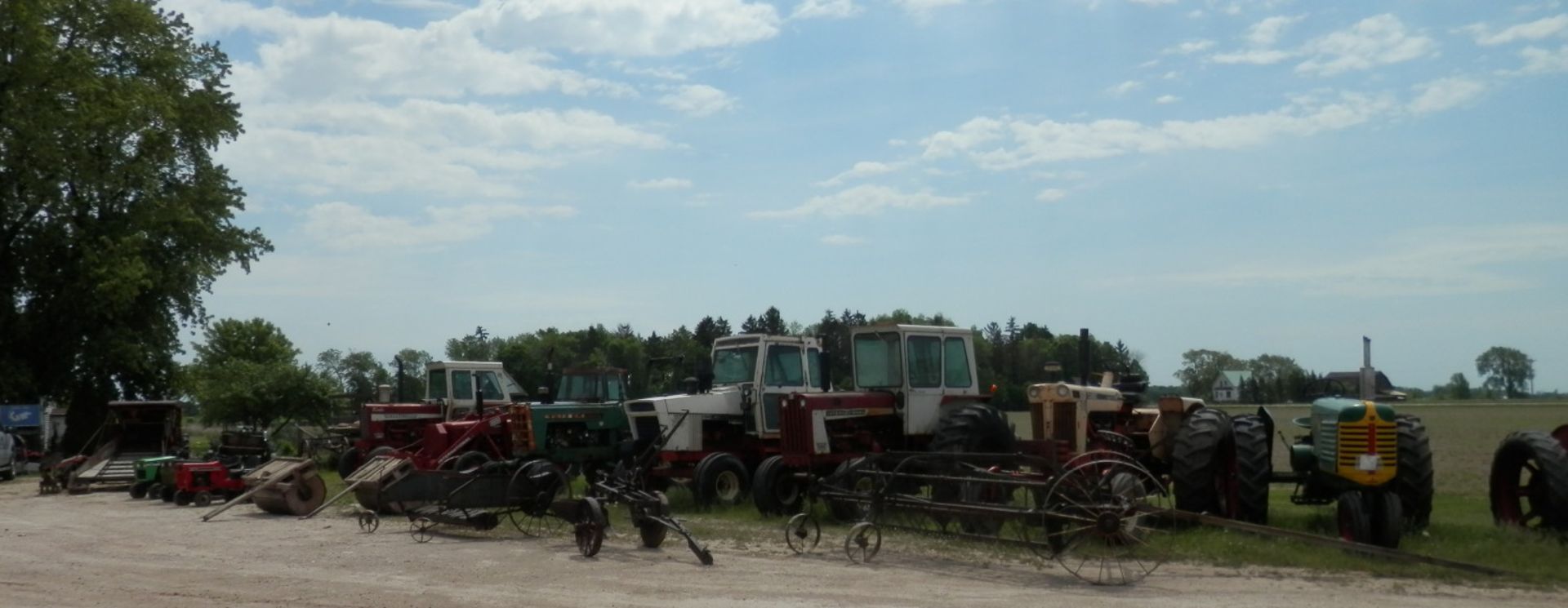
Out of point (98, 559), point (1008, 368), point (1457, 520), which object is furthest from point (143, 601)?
point (1008, 368)

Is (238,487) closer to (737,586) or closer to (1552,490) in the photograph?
(737,586)

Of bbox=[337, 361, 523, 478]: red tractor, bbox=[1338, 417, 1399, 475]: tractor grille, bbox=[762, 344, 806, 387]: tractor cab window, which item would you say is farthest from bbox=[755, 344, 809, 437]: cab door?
bbox=[337, 361, 523, 478]: red tractor

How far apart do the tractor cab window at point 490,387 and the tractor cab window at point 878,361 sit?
1041 centimetres

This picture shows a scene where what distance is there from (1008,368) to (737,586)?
63.4ft

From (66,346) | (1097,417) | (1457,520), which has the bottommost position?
(1457,520)

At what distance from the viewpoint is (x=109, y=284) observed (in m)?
32.3

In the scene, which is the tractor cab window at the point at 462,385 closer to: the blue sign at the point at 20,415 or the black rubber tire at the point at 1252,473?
the blue sign at the point at 20,415

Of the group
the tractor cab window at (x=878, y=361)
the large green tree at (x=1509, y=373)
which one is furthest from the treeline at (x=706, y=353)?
the large green tree at (x=1509, y=373)

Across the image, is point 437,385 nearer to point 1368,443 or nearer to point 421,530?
point 421,530

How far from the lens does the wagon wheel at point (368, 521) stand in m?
15.6

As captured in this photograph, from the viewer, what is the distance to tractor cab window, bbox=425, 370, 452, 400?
25.7 m

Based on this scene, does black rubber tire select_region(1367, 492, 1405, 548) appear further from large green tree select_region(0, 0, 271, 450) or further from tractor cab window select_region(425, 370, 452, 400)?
large green tree select_region(0, 0, 271, 450)

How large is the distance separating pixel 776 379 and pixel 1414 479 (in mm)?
7857

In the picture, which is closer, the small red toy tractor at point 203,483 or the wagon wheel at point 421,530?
the wagon wheel at point 421,530
